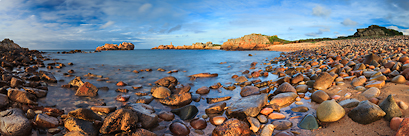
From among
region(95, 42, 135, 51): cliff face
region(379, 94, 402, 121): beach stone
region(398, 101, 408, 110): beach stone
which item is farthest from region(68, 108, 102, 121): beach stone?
region(95, 42, 135, 51): cliff face

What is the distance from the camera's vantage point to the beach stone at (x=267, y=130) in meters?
2.37

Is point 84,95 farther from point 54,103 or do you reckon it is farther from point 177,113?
point 177,113

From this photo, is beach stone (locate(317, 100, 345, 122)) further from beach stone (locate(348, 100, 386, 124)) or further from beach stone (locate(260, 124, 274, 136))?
beach stone (locate(260, 124, 274, 136))

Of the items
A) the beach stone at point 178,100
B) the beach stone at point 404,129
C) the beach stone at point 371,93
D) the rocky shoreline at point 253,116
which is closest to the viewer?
the beach stone at point 404,129

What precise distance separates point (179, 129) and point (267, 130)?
138 centimetres

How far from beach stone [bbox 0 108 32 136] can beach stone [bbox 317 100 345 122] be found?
175 inches

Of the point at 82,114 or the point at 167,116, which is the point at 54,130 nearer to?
the point at 82,114

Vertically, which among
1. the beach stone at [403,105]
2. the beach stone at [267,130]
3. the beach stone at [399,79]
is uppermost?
the beach stone at [399,79]

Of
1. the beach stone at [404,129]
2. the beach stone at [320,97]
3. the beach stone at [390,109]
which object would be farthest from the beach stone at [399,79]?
the beach stone at [404,129]

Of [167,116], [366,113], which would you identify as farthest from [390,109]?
[167,116]

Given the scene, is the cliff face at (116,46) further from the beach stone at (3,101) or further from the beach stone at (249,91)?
the beach stone at (249,91)

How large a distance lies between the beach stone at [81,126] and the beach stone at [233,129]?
1797 millimetres

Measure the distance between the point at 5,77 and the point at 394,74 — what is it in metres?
9.95

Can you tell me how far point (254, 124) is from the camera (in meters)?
2.58
